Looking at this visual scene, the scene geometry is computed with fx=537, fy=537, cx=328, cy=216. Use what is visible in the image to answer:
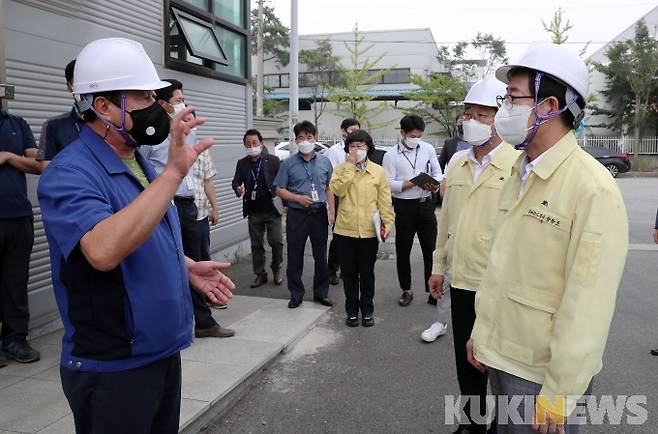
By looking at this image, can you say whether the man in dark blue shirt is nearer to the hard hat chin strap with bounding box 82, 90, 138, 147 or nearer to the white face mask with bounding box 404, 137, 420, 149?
the hard hat chin strap with bounding box 82, 90, 138, 147

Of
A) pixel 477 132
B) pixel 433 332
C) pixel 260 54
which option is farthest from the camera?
pixel 260 54

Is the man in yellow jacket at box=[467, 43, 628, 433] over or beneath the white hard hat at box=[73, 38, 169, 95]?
beneath

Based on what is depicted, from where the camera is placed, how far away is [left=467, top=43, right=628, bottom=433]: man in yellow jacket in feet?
5.96

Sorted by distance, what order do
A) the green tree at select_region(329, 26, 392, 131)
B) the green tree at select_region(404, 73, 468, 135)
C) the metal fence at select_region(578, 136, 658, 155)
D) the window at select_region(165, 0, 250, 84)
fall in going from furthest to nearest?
the green tree at select_region(329, 26, 392, 131) → the green tree at select_region(404, 73, 468, 135) → the metal fence at select_region(578, 136, 658, 155) → the window at select_region(165, 0, 250, 84)

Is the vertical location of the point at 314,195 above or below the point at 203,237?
above

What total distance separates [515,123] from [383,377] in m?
2.74

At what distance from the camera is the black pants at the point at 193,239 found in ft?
16.4

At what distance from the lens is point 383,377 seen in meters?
4.31

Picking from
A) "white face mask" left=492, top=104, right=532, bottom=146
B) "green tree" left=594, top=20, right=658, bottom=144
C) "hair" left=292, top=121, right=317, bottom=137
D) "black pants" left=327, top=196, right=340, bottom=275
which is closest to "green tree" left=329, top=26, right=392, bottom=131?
"green tree" left=594, top=20, right=658, bottom=144

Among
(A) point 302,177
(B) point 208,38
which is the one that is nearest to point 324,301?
(A) point 302,177

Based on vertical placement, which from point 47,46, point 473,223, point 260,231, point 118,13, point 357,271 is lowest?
point 357,271

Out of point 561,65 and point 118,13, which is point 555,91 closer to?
point 561,65

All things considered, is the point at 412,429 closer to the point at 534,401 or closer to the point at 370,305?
the point at 534,401

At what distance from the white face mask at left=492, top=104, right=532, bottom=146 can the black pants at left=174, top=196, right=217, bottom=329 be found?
3.46 m
